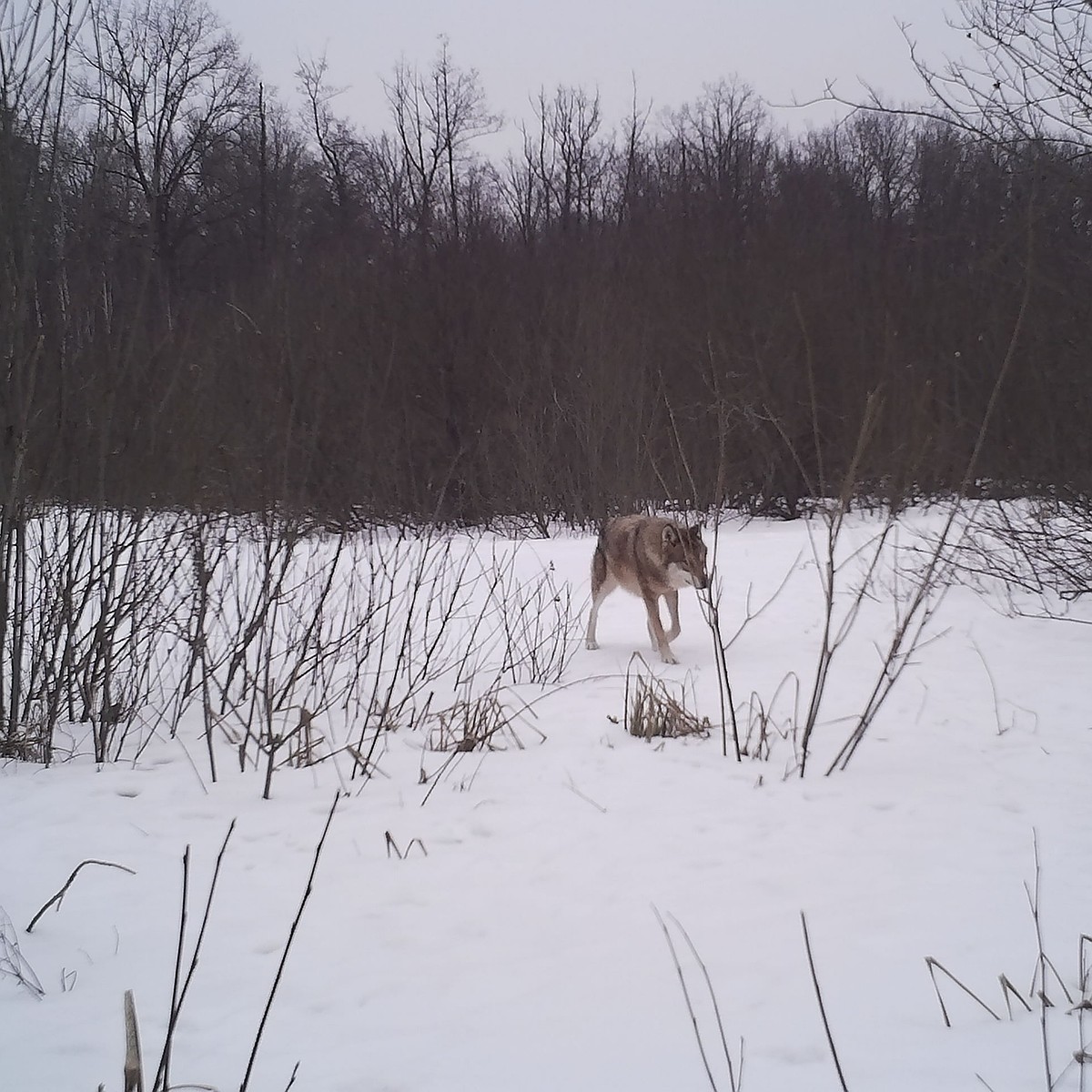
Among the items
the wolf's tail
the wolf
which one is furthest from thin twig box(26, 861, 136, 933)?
the wolf's tail

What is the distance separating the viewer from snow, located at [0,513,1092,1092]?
6.63 ft

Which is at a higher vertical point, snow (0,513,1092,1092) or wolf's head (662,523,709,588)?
wolf's head (662,523,709,588)

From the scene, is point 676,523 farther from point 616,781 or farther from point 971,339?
point 971,339

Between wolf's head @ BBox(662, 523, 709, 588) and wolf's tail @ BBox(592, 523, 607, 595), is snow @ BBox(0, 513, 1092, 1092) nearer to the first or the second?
wolf's head @ BBox(662, 523, 709, 588)

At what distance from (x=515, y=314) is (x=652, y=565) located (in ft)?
41.5

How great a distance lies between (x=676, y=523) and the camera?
23.3 feet

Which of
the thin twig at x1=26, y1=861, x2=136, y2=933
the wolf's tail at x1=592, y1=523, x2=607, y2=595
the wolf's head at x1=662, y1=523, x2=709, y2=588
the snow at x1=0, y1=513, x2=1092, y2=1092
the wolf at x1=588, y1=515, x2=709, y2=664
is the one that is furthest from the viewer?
the wolf's tail at x1=592, y1=523, x2=607, y2=595

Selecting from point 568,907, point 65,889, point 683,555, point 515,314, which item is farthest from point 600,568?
point 515,314

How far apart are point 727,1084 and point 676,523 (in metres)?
5.40

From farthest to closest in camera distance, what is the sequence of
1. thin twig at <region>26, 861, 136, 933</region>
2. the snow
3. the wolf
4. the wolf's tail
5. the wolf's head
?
the wolf's tail
the wolf
the wolf's head
thin twig at <region>26, 861, 136, 933</region>
the snow

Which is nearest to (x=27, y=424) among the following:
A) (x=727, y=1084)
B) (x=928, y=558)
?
(x=727, y=1084)

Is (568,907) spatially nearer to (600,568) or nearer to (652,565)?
(652,565)

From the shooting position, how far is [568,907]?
2.77m

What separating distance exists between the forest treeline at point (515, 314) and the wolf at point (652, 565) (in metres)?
0.66
